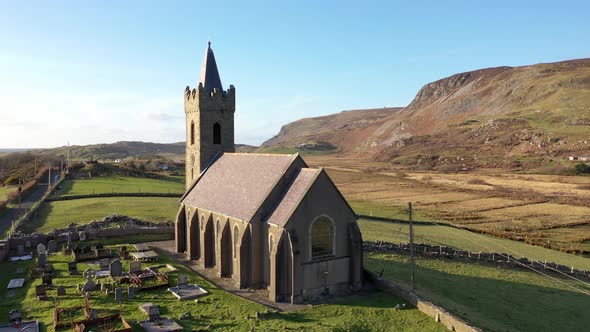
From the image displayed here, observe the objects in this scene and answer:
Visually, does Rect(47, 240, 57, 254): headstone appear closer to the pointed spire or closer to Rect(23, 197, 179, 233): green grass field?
Rect(23, 197, 179, 233): green grass field

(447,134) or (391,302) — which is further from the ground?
(447,134)

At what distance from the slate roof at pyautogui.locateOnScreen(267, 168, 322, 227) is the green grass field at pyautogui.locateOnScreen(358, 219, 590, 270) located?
63.9ft

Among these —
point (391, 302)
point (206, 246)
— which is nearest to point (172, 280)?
point (206, 246)

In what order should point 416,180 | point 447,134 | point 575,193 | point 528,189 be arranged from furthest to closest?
point 447,134 < point 416,180 < point 528,189 < point 575,193

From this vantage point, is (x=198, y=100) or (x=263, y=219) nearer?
(x=263, y=219)

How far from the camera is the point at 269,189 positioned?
3064 centimetres

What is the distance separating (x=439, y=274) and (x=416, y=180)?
8274 cm

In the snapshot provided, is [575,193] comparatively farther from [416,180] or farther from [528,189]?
[416,180]

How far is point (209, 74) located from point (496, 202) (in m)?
57.5

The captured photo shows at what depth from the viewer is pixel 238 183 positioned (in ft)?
115

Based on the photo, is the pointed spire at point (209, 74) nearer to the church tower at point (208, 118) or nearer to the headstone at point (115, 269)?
the church tower at point (208, 118)

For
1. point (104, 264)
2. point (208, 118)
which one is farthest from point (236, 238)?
point (208, 118)

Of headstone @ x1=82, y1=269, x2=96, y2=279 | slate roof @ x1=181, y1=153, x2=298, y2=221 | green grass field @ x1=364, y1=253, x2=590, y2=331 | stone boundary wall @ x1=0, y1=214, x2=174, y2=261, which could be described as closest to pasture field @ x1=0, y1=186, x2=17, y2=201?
stone boundary wall @ x1=0, y1=214, x2=174, y2=261

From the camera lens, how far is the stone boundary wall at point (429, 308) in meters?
23.1
